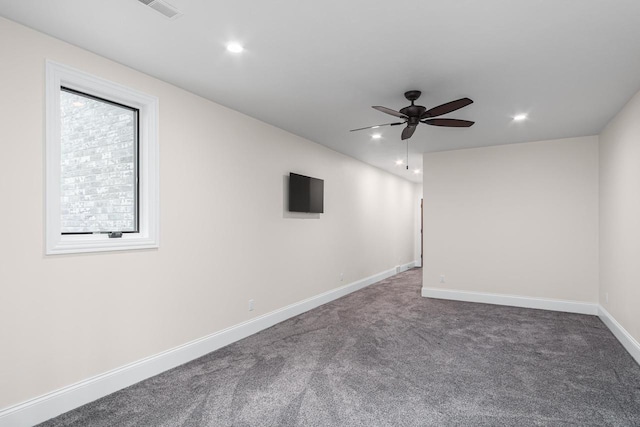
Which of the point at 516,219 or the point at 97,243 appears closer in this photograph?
the point at 97,243

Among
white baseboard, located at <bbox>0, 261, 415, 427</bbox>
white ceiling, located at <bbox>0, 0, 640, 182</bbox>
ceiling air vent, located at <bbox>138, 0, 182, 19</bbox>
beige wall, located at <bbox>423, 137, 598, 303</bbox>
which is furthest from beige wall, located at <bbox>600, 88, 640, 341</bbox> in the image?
ceiling air vent, located at <bbox>138, 0, 182, 19</bbox>

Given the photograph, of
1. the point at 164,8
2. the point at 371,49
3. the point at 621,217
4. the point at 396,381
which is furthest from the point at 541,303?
the point at 164,8

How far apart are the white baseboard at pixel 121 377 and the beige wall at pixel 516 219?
3.31m

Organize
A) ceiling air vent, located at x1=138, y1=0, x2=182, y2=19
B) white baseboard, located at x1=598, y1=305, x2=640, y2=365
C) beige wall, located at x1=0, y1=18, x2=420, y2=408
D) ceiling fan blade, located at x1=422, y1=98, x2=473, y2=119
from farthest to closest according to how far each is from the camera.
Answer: white baseboard, located at x1=598, y1=305, x2=640, y2=365 → ceiling fan blade, located at x1=422, y1=98, x2=473, y2=119 → beige wall, located at x1=0, y1=18, x2=420, y2=408 → ceiling air vent, located at x1=138, y1=0, x2=182, y2=19

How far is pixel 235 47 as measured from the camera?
266 centimetres

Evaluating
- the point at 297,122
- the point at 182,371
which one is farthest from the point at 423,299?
the point at 182,371

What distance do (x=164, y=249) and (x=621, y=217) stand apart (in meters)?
5.00

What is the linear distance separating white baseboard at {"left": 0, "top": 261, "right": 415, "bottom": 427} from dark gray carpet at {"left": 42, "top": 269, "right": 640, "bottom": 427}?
0.24 ft

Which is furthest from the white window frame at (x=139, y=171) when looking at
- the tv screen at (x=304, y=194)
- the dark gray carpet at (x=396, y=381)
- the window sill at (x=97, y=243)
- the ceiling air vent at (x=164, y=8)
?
the tv screen at (x=304, y=194)

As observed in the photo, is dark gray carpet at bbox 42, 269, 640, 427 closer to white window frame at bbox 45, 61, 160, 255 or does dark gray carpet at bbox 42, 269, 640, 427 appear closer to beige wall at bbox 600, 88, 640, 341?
beige wall at bbox 600, 88, 640, 341

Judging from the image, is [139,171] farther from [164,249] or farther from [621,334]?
[621,334]

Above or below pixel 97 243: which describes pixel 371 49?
above

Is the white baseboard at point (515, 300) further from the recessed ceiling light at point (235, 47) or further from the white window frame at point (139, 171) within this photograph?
the recessed ceiling light at point (235, 47)

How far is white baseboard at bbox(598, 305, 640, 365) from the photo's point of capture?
3502mm
